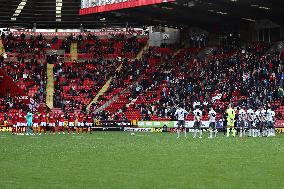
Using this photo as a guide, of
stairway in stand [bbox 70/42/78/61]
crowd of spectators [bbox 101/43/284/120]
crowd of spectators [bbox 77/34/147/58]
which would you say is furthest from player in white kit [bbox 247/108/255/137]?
stairway in stand [bbox 70/42/78/61]

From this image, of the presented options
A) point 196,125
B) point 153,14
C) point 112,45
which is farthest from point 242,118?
point 112,45

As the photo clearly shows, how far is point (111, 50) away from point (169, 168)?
5170 cm

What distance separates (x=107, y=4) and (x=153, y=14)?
4.20 meters

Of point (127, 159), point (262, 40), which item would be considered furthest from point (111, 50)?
point (127, 159)

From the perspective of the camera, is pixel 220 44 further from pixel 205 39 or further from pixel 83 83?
pixel 83 83

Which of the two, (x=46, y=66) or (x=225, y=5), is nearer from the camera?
(x=225, y=5)

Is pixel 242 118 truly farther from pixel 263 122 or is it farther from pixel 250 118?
pixel 263 122

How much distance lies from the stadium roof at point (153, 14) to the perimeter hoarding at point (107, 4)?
118cm

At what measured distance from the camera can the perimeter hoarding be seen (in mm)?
55528

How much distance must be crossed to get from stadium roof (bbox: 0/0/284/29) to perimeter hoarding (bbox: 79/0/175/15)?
1.18 m

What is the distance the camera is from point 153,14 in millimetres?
61500

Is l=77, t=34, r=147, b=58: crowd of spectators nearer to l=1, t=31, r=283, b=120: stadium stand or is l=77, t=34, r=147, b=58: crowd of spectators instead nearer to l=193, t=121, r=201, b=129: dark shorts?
l=1, t=31, r=283, b=120: stadium stand

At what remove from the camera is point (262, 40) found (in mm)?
61938

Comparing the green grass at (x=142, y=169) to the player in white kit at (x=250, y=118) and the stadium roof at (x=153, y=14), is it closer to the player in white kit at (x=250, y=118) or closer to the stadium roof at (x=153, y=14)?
the player in white kit at (x=250, y=118)
